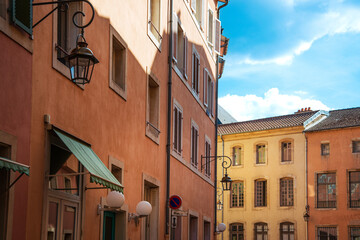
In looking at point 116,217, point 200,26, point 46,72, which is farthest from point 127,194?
point 200,26

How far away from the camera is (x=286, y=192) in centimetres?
4488

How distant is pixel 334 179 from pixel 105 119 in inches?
1290

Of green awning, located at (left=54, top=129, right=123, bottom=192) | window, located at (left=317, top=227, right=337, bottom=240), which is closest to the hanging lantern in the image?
green awning, located at (left=54, top=129, right=123, bottom=192)

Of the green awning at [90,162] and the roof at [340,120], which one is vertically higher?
the roof at [340,120]

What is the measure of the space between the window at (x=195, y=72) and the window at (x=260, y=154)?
23.7m

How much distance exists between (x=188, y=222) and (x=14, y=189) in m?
12.8

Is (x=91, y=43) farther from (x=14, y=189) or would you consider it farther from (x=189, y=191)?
(x=189, y=191)

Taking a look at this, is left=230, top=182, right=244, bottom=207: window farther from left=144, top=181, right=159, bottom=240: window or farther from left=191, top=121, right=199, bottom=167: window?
left=144, top=181, right=159, bottom=240: window

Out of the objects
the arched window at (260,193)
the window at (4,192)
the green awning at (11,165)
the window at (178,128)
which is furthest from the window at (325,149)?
the green awning at (11,165)

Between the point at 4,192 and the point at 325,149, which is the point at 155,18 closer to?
the point at 4,192

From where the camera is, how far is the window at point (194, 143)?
2218 centimetres

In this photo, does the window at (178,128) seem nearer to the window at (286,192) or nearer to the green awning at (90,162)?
the green awning at (90,162)

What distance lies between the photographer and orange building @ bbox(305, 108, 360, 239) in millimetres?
42031

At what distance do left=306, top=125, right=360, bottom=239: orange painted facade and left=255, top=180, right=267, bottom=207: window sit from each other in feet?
11.2
